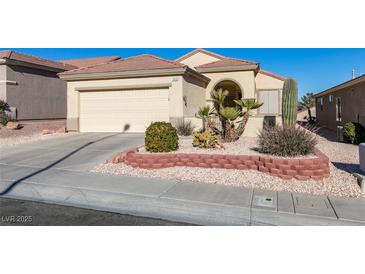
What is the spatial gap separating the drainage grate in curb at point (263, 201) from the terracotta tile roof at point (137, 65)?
10.5 metres

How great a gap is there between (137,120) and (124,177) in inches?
344

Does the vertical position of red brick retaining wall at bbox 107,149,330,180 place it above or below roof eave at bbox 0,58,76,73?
below

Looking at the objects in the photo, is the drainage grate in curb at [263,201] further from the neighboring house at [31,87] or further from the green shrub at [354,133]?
the neighboring house at [31,87]

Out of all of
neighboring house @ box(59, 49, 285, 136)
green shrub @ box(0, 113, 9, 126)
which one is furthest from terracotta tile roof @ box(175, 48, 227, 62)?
green shrub @ box(0, 113, 9, 126)

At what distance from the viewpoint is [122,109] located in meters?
16.3

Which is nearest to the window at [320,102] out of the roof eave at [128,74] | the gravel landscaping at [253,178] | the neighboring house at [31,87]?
the roof eave at [128,74]

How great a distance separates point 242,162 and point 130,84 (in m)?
9.99

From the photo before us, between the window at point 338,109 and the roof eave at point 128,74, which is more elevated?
the roof eave at point 128,74

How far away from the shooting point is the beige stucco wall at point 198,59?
918 inches

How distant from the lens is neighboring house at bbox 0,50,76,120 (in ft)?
58.5

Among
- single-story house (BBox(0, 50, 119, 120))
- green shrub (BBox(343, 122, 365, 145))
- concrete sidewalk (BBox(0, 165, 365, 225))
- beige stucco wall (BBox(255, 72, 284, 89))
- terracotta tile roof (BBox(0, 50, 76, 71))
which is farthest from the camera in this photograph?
beige stucco wall (BBox(255, 72, 284, 89))

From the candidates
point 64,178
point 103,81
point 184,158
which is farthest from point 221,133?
point 103,81

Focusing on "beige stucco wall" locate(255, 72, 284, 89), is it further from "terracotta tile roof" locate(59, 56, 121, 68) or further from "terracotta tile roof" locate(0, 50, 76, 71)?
"terracotta tile roof" locate(0, 50, 76, 71)

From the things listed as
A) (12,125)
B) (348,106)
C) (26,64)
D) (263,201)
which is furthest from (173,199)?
(26,64)
